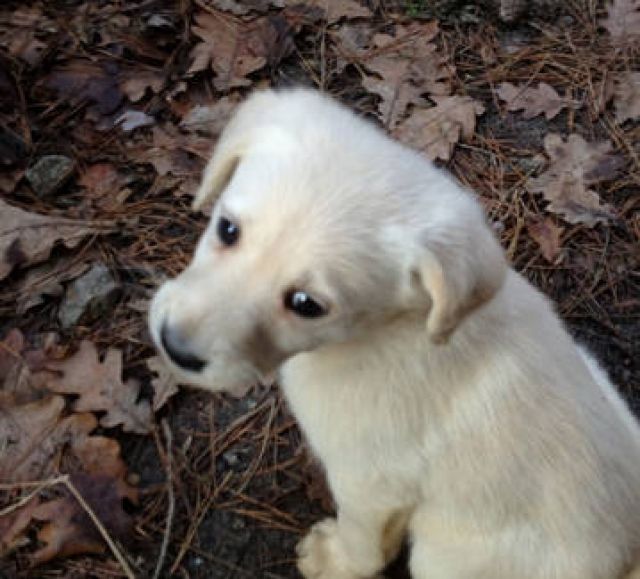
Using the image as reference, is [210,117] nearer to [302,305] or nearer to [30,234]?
[30,234]

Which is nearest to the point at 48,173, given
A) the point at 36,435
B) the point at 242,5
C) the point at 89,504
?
the point at 36,435

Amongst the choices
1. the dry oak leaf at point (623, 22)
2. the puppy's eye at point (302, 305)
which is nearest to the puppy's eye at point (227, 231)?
the puppy's eye at point (302, 305)

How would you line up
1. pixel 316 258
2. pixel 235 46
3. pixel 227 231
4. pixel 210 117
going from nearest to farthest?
pixel 316 258
pixel 227 231
pixel 210 117
pixel 235 46

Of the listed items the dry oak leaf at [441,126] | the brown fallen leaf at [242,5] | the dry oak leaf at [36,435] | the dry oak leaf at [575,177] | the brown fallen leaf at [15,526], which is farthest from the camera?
the brown fallen leaf at [242,5]

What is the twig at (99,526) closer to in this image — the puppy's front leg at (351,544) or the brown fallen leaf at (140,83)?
the puppy's front leg at (351,544)

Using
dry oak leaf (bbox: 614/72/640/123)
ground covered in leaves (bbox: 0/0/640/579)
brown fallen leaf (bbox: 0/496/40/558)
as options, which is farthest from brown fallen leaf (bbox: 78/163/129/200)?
dry oak leaf (bbox: 614/72/640/123)

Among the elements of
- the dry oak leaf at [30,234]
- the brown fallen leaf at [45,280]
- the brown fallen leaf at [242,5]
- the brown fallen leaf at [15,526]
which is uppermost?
the brown fallen leaf at [242,5]

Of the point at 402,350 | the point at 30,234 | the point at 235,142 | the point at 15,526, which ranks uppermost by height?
the point at 235,142

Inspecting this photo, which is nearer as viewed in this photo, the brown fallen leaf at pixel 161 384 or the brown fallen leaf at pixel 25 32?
the brown fallen leaf at pixel 161 384

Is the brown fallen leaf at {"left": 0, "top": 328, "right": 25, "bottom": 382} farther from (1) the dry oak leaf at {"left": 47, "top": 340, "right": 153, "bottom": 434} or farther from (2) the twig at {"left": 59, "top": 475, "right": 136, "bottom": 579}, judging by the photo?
(2) the twig at {"left": 59, "top": 475, "right": 136, "bottom": 579}
